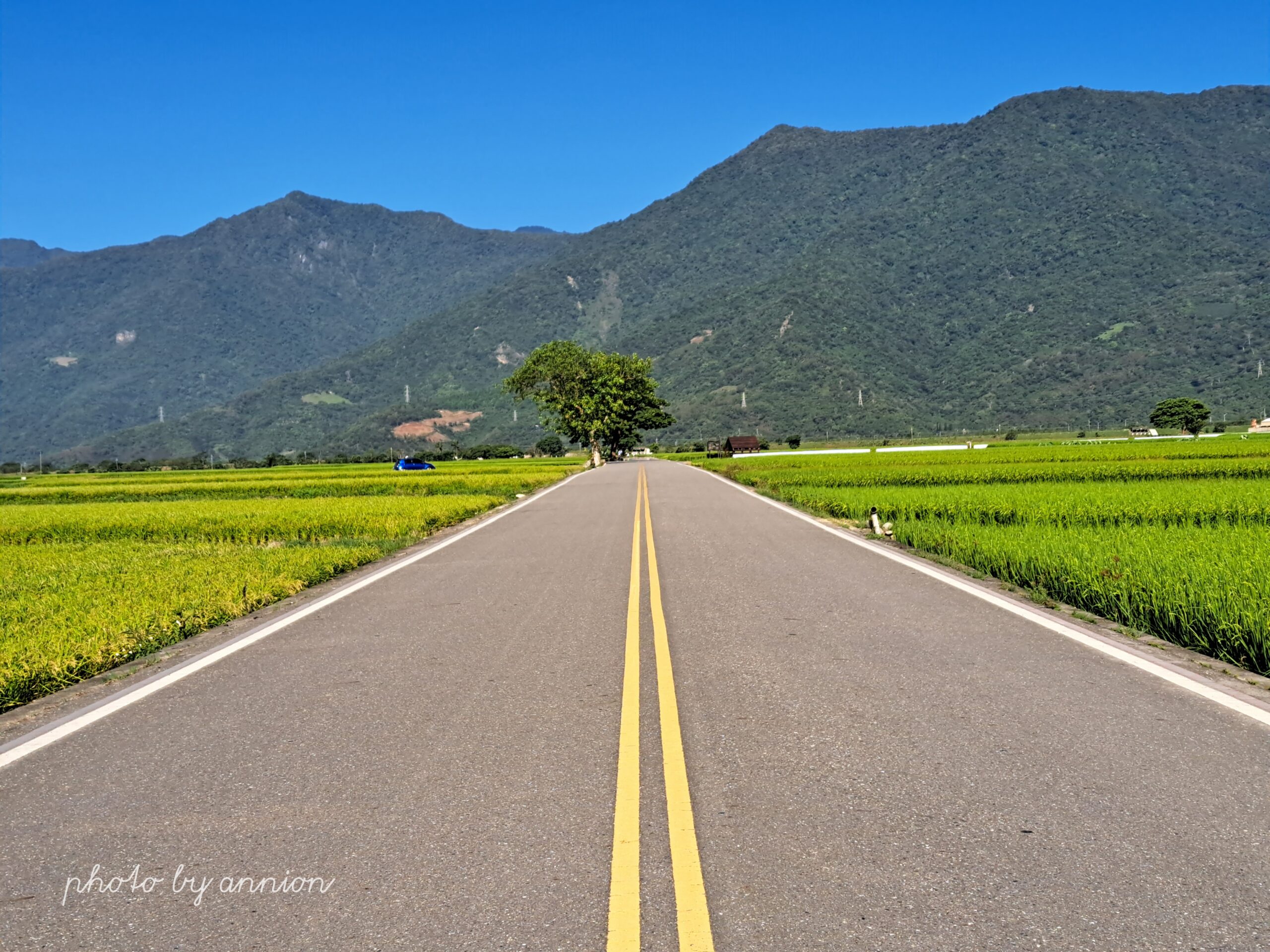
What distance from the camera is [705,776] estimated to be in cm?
450

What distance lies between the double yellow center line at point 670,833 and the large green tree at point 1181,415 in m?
124

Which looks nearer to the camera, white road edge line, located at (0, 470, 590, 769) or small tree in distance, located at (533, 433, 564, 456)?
white road edge line, located at (0, 470, 590, 769)

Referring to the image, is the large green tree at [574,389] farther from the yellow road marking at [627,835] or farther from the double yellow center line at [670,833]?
the yellow road marking at [627,835]

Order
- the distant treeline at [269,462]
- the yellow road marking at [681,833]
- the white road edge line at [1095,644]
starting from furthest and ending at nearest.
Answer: the distant treeline at [269,462] → the white road edge line at [1095,644] → the yellow road marking at [681,833]

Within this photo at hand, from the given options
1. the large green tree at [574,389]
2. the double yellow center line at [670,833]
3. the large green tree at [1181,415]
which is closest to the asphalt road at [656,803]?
the double yellow center line at [670,833]

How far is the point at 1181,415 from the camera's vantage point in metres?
115

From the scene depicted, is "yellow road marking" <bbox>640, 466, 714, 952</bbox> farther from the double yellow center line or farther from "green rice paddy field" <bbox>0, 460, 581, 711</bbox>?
"green rice paddy field" <bbox>0, 460, 581, 711</bbox>

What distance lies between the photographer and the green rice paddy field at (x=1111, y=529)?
25.8ft

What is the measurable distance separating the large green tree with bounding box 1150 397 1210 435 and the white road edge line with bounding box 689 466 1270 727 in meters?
116

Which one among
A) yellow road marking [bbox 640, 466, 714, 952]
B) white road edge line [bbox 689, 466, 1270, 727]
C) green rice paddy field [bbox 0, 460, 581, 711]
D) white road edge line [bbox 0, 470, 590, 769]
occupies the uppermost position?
green rice paddy field [bbox 0, 460, 581, 711]

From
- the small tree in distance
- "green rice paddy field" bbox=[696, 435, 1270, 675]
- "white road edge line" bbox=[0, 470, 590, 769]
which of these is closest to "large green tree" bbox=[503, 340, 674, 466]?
"green rice paddy field" bbox=[696, 435, 1270, 675]

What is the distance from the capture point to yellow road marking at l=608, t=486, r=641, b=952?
3.10 metres

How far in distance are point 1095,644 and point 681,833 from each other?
533 cm

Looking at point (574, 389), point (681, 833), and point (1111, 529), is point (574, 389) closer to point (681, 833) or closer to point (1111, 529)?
point (1111, 529)
